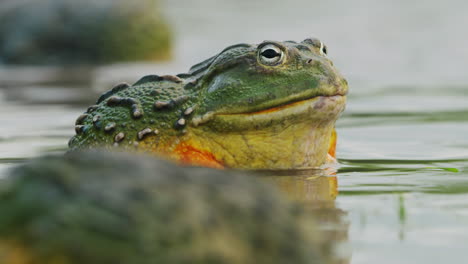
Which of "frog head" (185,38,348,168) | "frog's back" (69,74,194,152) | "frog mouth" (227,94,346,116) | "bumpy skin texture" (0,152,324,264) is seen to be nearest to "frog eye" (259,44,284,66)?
"frog head" (185,38,348,168)

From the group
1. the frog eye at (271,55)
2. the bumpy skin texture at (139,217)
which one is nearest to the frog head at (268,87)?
the frog eye at (271,55)

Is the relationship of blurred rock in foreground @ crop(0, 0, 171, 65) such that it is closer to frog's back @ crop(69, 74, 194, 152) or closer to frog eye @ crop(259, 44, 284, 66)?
frog's back @ crop(69, 74, 194, 152)

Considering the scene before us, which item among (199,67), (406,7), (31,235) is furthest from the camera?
(406,7)

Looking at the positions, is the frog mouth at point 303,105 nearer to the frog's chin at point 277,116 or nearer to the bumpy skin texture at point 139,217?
the frog's chin at point 277,116

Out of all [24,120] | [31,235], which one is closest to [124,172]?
[31,235]

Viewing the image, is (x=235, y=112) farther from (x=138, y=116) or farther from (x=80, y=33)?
(x=80, y=33)

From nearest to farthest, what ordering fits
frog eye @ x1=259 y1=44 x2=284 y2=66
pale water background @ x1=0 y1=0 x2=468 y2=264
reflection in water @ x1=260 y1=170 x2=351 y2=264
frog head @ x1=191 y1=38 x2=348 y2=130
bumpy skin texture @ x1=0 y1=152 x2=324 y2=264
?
1. bumpy skin texture @ x1=0 y1=152 x2=324 y2=264
2. reflection in water @ x1=260 y1=170 x2=351 y2=264
3. pale water background @ x1=0 y1=0 x2=468 y2=264
4. frog head @ x1=191 y1=38 x2=348 y2=130
5. frog eye @ x1=259 y1=44 x2=284 y2=66

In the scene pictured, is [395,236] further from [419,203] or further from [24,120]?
[24,120]
